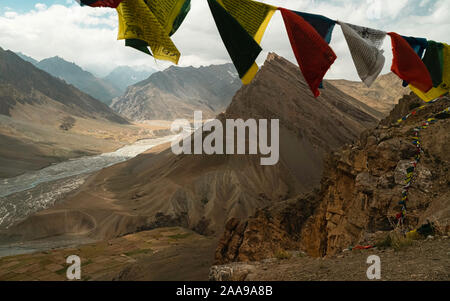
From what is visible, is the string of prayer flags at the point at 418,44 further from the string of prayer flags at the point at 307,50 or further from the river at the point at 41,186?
the river at the point at 41,186

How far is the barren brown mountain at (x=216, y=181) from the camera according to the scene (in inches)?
938

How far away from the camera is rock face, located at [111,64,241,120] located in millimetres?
134038

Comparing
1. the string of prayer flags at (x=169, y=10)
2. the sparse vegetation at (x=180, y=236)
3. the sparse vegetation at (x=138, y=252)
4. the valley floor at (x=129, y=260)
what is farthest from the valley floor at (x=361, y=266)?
the sparse vegetation at (x=180, y=236)

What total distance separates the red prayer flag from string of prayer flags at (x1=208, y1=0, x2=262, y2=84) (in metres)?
2.55

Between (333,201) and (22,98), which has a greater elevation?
(22,98)

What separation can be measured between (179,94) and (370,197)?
156267mm

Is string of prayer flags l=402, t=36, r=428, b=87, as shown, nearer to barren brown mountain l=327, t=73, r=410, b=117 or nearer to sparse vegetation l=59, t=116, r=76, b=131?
barren brown mountain l=327, t=73, r=410, b=117

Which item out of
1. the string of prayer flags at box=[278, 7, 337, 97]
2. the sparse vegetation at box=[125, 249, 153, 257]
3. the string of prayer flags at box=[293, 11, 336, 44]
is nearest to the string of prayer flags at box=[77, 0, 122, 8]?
the string of prayer flags at box=[278, 7, 337, 97]

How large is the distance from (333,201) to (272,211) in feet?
11.5

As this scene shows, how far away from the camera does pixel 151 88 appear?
5822 inches

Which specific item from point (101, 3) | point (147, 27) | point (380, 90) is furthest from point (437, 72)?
point (380, 90)
